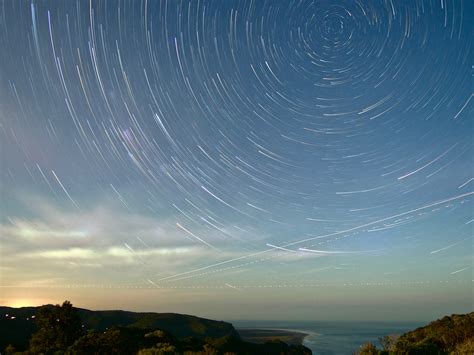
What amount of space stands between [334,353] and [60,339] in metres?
70.1

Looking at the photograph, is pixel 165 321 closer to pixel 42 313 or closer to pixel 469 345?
pixel 42 313

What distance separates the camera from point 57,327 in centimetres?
3838

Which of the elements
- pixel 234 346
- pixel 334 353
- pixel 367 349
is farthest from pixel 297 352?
pixel 334 353

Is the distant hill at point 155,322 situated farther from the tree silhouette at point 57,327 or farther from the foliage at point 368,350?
the foliage at point 368,350

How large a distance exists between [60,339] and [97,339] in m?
12.6

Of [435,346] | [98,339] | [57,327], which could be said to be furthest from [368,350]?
[57,327]

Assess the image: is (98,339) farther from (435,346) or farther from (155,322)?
(155,322)

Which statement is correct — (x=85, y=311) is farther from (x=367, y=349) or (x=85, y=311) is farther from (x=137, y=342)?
(x=367, y=349)

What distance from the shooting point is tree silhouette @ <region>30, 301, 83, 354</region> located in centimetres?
3725

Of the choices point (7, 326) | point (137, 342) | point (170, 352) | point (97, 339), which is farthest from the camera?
point (7, 326)

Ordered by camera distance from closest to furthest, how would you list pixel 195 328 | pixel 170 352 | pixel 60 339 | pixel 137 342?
pixel 170 352 < pixel 137 342 < pixel 60 339 < pixel 195 328

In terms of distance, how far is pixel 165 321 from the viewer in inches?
4611

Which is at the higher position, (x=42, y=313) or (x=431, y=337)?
(x=42, y=313)

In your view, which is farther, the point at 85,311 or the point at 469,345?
the point at 85,311
